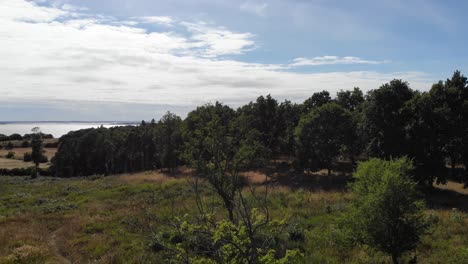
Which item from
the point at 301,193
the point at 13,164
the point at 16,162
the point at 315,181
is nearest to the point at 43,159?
the point at 16,162

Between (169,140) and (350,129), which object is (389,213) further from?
(169,140)

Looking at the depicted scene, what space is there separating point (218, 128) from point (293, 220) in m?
9.99

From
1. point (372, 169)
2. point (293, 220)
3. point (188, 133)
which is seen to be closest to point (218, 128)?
point (188, 133)

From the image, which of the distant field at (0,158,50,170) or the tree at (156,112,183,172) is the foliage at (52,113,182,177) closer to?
the distant field at (0,158,50,170)

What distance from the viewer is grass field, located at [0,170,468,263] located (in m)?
19.3

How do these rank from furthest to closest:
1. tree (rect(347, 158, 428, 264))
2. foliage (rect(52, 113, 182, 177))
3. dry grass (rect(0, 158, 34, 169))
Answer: dry grass (rect(0, 158, 34, 169)), foliage (rect(52, 113, 182, 177)), tree (rect(347, 158, 428, 264))

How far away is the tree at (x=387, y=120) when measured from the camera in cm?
3875

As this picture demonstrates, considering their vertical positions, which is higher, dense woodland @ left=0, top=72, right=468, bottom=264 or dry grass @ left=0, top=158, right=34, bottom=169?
dense woodland @ left=0, top=72, right=468, bottom=264

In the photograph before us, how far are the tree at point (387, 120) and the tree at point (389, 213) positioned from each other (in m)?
24.1

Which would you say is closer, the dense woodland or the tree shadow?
the dense woodland

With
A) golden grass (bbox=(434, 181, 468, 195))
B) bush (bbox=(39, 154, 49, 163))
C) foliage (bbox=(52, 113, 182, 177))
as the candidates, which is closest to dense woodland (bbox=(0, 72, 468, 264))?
golden grass (bbox=(434, 181, 468, 195))

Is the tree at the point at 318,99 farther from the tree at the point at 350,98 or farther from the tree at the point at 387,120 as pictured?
the tree at the point at 387,120

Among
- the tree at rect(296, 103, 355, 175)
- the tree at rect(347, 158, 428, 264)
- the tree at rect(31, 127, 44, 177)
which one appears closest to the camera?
the tree at rect(347, 158, 428, 264)

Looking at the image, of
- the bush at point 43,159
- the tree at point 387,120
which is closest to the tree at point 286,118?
the tree at point 387,120
